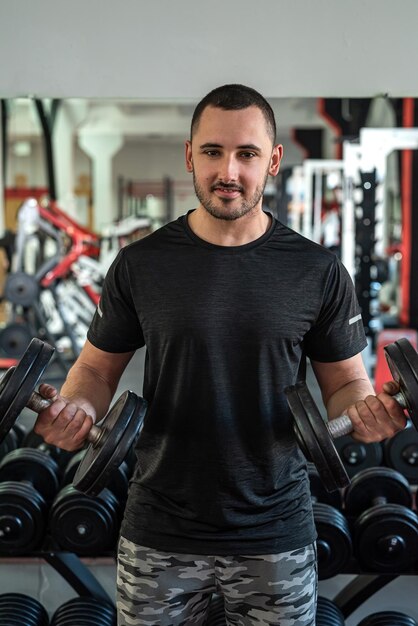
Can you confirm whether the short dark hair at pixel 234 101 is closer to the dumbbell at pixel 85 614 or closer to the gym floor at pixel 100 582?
the dumbbell at pixel 85 614

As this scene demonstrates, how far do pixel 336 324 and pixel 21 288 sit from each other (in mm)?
4557

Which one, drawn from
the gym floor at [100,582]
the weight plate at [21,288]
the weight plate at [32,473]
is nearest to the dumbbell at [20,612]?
the weight plate at [32,473]

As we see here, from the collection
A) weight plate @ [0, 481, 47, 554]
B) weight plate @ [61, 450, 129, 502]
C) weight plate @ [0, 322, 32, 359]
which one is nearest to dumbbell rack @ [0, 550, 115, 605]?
weight plate @ [0, 481, 47, 554]

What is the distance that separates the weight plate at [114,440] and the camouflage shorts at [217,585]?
0.12m

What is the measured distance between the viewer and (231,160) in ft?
4.28

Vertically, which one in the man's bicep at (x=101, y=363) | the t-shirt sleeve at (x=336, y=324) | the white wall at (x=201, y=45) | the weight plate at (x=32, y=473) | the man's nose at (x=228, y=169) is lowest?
the weight plate at (x=32, y=473)

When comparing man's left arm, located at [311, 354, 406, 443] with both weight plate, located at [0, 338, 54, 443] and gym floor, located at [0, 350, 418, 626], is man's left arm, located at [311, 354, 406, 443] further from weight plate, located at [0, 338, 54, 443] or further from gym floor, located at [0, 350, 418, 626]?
gym floor, located at [0, 350, 418, 626]

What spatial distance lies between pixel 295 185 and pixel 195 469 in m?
7.90

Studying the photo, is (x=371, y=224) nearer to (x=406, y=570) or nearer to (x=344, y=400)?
(x=406, y=570)

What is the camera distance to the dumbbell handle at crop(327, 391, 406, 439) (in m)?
1.33

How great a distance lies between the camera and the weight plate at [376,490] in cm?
228

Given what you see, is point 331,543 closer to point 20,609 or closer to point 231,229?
point 20,609

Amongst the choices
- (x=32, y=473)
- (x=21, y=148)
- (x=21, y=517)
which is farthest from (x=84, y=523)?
(x=21, y=148)

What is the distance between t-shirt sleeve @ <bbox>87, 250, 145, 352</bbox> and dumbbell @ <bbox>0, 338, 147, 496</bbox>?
3.9 inches
